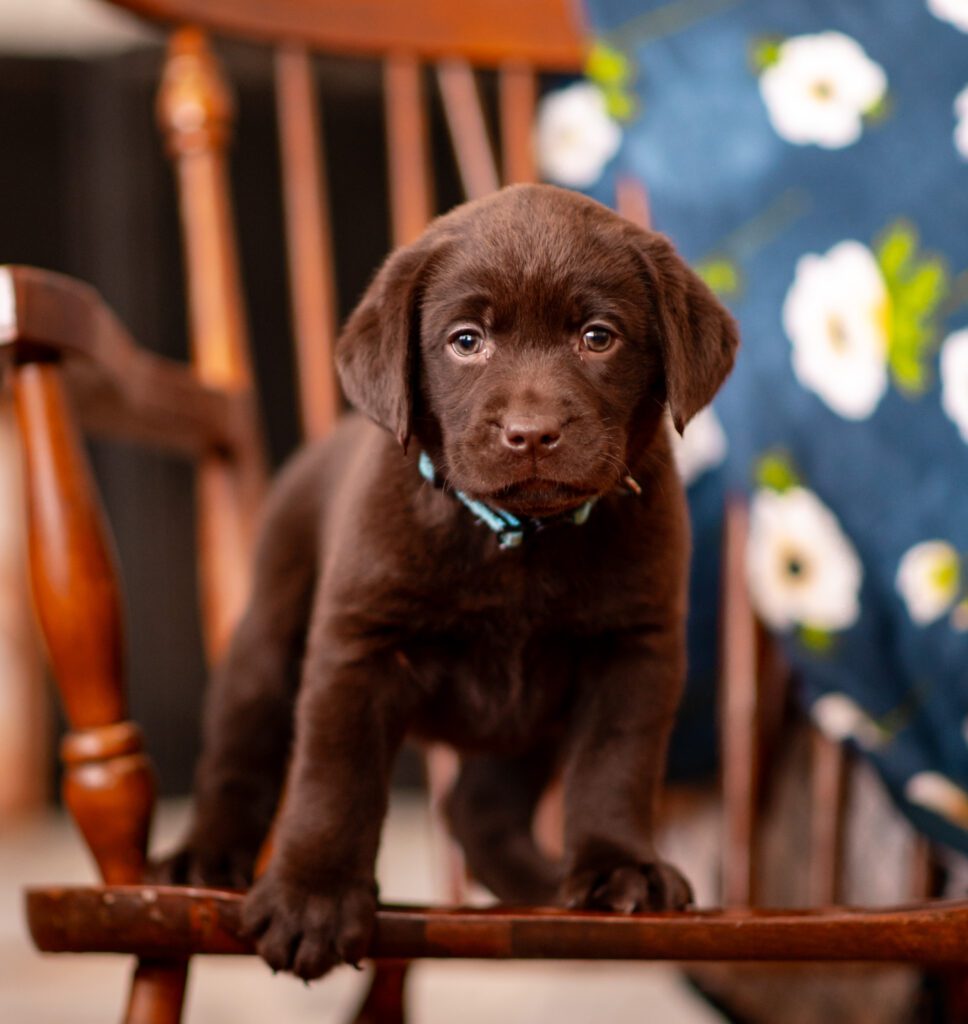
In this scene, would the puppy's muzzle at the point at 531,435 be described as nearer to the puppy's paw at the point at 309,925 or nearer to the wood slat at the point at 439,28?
the puppy's paw at the point at 309,925

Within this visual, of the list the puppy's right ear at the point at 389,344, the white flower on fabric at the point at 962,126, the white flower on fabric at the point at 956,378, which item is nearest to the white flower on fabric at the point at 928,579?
the white flower on fabric at the point at 956,378

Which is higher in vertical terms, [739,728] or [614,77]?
[614,77]

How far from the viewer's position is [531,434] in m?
0.75

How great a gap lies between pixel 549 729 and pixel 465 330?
289 millimetres

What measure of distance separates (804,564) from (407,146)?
2.20 feet

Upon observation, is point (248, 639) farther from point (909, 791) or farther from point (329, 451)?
point (909, 791)

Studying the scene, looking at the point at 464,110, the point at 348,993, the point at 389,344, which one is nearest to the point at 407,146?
the point at 464,110

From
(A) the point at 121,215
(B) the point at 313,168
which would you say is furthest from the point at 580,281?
(A) the point at 121,215

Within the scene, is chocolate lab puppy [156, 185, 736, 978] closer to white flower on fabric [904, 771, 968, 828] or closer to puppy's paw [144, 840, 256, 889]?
puppy's paw [144, 840, 256, 889]

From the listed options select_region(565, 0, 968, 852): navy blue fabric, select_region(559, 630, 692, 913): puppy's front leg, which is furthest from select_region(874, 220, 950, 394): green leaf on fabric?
select_region(559, 630, 692, 913): puppy's front leg

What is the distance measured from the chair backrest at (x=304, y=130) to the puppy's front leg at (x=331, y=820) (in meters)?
0.55

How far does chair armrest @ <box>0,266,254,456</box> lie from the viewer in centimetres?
86

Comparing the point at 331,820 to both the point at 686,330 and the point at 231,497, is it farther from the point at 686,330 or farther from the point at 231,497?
the point at 231,497

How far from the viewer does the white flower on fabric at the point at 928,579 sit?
1.17 m
